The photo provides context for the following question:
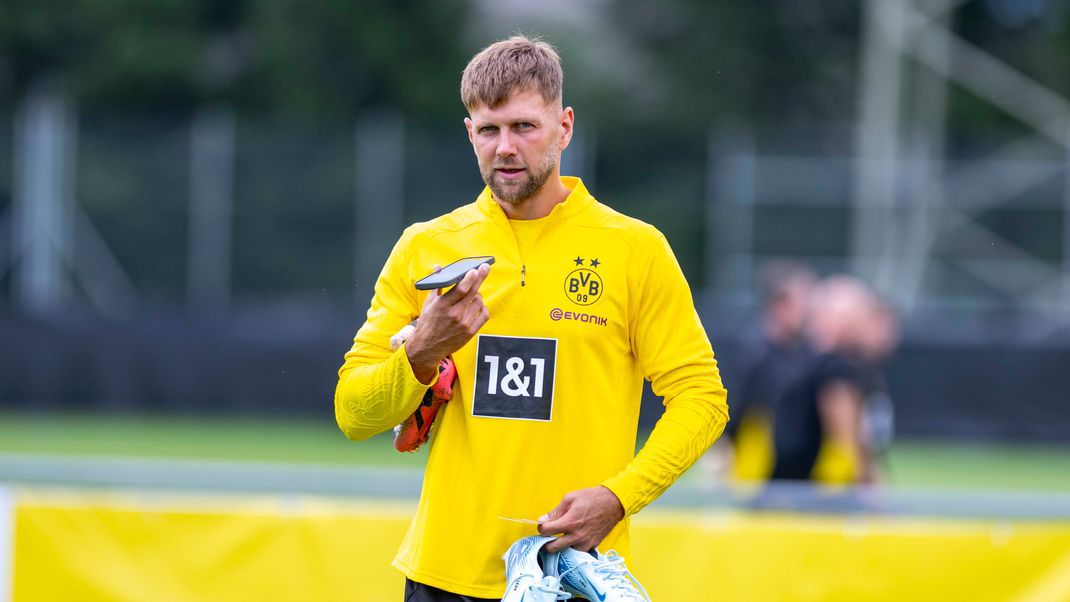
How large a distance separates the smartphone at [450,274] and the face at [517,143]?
0.30 meters

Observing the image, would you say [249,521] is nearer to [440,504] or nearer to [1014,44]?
[440,504]

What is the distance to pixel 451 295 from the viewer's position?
11.7 ft

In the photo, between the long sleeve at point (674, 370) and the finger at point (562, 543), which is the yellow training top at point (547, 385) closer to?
the long sleeve at point (674, 370)

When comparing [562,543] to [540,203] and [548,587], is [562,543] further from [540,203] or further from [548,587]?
→ [540,203]

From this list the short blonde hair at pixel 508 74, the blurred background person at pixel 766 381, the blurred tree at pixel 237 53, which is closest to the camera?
the short blonde hair at pixel 508 74

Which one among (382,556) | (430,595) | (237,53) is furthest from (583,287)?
(237,53)

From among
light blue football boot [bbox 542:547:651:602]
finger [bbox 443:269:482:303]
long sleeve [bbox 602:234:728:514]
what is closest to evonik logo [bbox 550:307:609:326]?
long sleeve [bbox 602:234:728:514]

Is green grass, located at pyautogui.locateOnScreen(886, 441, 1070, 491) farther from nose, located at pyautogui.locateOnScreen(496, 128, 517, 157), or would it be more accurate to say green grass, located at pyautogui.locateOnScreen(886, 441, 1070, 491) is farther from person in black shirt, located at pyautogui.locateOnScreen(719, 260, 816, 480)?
nose, located at pyautogui.locateOnScreen(496, 128, 517, 157)

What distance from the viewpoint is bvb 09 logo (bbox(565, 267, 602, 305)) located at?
3889mm

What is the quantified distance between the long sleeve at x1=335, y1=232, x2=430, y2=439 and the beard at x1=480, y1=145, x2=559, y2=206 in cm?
30

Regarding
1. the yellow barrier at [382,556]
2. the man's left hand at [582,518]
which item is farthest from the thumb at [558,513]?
the yellow barrier at [382,556]

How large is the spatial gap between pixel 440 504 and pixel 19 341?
1468 centimetres

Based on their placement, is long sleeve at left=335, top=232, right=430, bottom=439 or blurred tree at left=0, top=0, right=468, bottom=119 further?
blurred tree at left=0, top=0, right=468, bottom=119

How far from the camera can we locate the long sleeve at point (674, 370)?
3.85 meters
